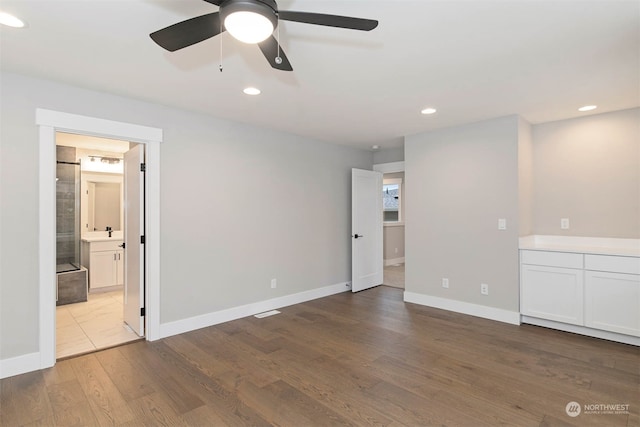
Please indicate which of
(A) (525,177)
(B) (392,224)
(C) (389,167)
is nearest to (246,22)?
(A) (525,177)

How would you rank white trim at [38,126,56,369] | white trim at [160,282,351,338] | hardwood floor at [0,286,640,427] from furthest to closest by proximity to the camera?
white trim at [160,282,351,338]
white trim at [38,126,56,369]
hardwood floor at [0,286,640,427]

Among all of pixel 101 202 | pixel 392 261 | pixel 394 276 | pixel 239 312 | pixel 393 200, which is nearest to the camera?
pixel 239 312

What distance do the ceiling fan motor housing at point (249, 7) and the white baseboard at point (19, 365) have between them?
3098mm

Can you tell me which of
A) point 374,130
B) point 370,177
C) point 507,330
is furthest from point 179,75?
point 507,330

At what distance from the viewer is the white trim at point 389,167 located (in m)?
5.71

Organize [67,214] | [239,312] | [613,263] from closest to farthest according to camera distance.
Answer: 1. [613,263]
2. [239,312]
3. [67,214]

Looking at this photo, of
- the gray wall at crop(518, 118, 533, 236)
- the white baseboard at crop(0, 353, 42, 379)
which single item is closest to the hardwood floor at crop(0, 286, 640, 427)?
the white baseboard at crop(0, 353, 42, 379)

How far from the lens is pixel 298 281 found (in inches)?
192

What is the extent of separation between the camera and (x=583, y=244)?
13.0 ft

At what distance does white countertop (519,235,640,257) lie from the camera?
11.5 ft

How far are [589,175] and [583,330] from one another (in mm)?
1756

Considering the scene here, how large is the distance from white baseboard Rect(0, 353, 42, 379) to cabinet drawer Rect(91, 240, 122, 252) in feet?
9.54

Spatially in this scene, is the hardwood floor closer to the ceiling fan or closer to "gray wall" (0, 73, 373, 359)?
"gray wall" (0, 73, 373, 359)

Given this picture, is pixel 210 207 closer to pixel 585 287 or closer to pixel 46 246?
pixel 46 246
